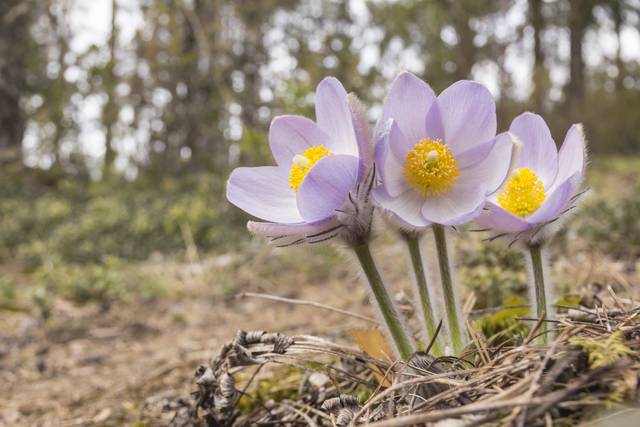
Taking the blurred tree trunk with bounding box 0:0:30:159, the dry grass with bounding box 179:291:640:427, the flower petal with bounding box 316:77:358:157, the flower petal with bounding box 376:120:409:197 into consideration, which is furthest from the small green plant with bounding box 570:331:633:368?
the blurred tree trunk with bounding box 0:0:30:159

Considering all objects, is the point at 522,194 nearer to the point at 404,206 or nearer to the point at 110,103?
the point at 404,206

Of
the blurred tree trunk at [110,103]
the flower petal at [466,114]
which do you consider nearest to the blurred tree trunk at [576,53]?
the blurred tree trunk at [110,103]

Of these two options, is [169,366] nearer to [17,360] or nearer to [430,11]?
[17,360]

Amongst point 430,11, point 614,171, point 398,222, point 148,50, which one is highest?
point 430,11

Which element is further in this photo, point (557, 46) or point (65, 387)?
point (557, 46)

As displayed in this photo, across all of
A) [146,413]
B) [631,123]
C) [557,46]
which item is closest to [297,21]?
[631,123]

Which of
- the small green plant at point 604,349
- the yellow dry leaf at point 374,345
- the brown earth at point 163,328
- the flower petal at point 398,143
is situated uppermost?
the flower petal at point 398,143

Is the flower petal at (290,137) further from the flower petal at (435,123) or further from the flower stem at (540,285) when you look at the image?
the flower stem at (540,285)

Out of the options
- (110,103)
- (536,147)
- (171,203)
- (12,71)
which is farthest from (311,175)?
(110,103)
